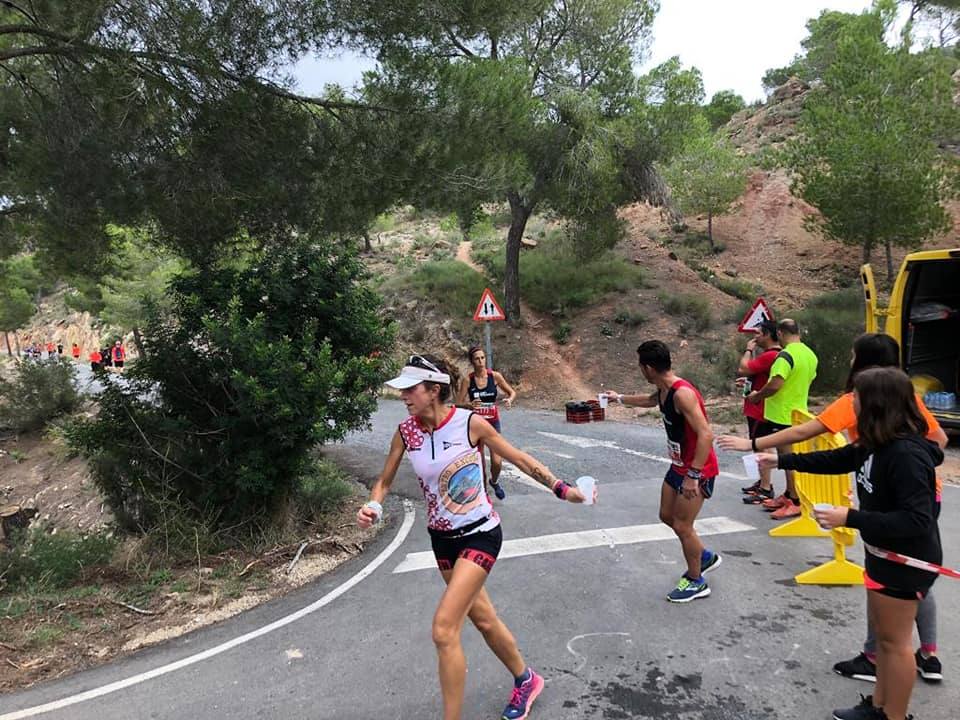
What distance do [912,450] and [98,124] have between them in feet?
27.4

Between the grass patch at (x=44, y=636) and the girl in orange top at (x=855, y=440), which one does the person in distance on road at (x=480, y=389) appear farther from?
the grass patch at (x=44, y=636)

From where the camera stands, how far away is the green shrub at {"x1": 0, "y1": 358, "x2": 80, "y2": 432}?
18.8 m

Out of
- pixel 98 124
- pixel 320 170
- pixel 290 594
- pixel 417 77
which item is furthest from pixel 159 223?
pixel 290 594

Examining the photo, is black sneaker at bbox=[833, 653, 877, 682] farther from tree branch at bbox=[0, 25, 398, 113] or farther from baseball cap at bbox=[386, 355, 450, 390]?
tree branch at bbox=[0, 25, 398, 113]

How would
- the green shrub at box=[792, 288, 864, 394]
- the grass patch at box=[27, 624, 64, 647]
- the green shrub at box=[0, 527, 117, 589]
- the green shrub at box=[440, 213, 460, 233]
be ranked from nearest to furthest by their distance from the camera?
the grass patch at box=[27, 624, 64, 647]
the green shrub at box=[0, 527, 117, 589]
the green shrub at box=[792, 288, 864, 394]
the green shrub at box=[440, 213, 460, 233]

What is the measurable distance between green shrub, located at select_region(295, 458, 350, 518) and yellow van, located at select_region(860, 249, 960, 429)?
25.4ft

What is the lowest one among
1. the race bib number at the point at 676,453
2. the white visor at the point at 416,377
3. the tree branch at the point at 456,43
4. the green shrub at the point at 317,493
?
the green shrub at the point at 317,493

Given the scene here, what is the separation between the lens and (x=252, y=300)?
689 centimetres

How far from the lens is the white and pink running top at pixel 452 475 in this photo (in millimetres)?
3264

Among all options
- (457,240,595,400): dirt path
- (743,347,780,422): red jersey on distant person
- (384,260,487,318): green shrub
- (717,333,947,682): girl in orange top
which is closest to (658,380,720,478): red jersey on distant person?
(717,333,947,682): girl in orange top

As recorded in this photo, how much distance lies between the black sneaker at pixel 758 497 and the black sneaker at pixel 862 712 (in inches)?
159

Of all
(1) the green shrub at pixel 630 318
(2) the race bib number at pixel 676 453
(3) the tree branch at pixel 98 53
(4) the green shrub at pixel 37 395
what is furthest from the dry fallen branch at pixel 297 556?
(1) the green shrub at pixel 630 318

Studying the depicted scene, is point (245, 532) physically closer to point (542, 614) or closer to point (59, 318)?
point (542, 614)

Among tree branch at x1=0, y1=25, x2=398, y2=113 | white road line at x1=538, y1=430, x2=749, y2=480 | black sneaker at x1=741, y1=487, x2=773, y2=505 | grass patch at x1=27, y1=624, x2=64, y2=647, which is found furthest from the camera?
white road line at x1=538, y1=430, x2=749, y2=480
